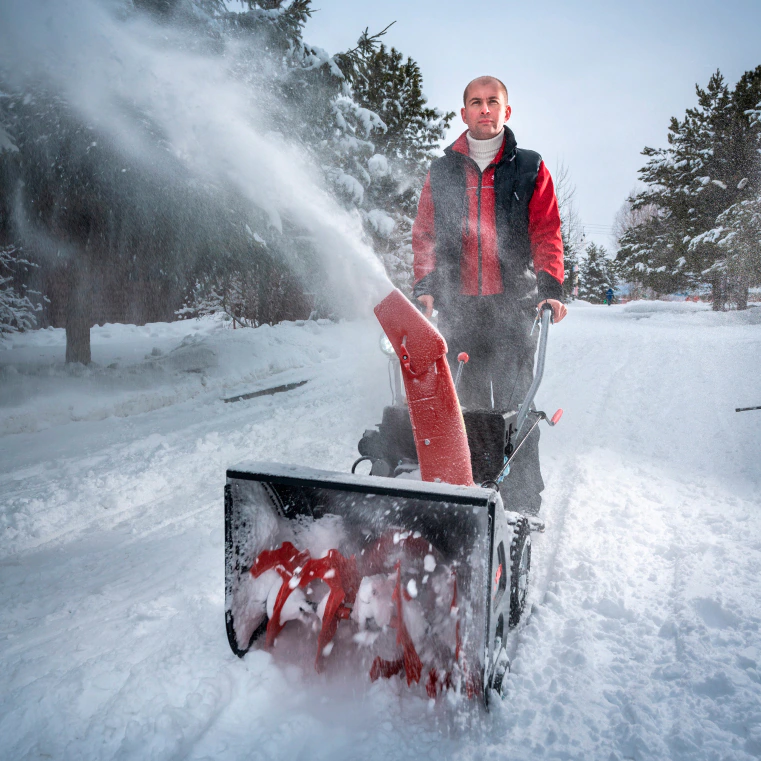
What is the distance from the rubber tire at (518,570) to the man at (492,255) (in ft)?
2.62

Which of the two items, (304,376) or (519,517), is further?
(304,376)

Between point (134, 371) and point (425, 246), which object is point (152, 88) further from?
point (425, 246)

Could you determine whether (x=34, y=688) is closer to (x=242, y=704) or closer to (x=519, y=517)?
(x=242, y=704)

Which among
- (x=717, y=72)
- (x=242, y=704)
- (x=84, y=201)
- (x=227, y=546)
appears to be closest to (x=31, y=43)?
(x=84, y=201)

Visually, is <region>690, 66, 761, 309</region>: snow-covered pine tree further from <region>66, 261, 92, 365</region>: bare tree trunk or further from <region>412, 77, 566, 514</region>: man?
<region>66, 261, 92, 365</region>: bare tree trunk

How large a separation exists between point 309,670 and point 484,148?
2.76 m

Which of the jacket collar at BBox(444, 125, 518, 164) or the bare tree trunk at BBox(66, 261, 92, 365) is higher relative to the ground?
the jacket collar at BBox(444, 125, 518, 164)

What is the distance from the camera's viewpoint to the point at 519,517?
203 centimetres

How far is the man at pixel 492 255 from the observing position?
2.79 meters

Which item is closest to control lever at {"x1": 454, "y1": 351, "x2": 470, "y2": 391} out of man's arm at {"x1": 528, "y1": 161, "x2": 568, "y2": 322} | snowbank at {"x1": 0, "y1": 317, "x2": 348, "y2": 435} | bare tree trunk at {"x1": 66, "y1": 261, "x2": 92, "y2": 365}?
man's arm at {"x1": 528, "y1": 161, "x2": 568, "y2": 322}

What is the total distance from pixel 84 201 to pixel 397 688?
7.11 m

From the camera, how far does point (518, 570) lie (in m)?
1.89

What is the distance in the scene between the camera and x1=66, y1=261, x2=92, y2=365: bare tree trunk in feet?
25.3

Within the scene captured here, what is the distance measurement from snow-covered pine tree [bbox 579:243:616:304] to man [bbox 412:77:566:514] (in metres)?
47.2
